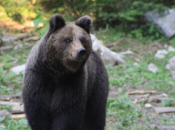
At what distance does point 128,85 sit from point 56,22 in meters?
4.55

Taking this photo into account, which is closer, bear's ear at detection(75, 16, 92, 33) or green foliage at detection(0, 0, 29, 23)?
bear's ear at detection(75, 16, 92, 33)

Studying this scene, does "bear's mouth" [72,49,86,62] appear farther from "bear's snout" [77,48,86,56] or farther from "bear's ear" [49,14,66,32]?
"bear's ear" [49,14,66,32]

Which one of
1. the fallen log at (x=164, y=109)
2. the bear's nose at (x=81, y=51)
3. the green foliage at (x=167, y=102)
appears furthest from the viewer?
the green foliage at (x=167, y=102)

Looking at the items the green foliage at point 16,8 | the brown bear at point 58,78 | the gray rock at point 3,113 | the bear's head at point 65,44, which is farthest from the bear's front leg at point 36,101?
the green foliage at point 16,8

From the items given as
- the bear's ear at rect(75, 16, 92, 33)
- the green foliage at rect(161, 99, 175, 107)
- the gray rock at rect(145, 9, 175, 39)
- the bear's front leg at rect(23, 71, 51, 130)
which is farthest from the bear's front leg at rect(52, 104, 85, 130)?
the gray rock at rect(145, 9, 175, 39)

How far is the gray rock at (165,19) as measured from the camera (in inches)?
519

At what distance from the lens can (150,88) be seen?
7918 millimetres

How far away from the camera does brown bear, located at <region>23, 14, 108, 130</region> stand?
12.2ft

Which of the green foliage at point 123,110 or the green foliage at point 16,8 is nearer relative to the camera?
the green foliage at point 123,110

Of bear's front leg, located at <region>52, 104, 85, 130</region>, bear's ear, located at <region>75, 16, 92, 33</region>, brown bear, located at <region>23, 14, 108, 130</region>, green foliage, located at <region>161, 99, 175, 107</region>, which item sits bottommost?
green foliage, located at <region>161, 99, 175, 107</region>

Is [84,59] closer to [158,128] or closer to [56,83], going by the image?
[56,83]

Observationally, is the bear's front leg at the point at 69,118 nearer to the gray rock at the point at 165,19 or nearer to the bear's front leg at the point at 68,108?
the bear's front leg at the point at 68,108

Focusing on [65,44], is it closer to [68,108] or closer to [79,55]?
[79,55]

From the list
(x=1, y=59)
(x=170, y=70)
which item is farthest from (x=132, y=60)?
(x=1, y=59)
